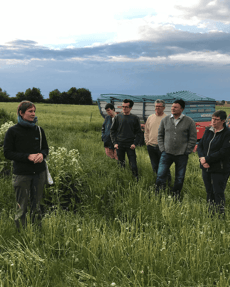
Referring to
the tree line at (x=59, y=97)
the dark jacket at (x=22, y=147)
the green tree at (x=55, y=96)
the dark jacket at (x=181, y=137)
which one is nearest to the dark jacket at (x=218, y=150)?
the dark jacket at (x=181, y=137)

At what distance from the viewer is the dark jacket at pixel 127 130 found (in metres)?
6.02

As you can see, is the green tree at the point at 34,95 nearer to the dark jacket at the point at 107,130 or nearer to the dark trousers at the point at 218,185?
the dark jacket at the point at 107,130

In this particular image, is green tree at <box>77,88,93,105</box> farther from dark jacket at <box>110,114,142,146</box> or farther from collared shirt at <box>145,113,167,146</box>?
collared shirt at <box>145,113,167,146</box>

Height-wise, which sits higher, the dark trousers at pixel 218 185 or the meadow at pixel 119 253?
the dark trousers at pixel 218 185

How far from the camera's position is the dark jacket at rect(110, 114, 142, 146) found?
6.02 metres

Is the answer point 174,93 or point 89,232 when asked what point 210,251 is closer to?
point 89,232

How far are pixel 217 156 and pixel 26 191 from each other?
10.1ft

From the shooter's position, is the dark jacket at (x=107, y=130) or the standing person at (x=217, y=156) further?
the dark jacket at (x=107, y=130)

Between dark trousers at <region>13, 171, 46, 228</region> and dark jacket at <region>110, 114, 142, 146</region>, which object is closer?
dark trousers at <region>13, 171, 46, 228</region>

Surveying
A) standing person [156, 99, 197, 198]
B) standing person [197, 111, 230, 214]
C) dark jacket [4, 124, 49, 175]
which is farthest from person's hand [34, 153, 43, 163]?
standing person [197, 111, 230, 214]

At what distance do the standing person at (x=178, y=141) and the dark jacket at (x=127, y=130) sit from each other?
102 cm

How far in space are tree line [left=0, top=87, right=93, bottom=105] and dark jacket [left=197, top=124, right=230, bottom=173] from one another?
88911 millimetres

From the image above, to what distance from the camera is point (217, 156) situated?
13.6ft

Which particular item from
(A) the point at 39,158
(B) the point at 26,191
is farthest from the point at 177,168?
(B) the point at 26,191
